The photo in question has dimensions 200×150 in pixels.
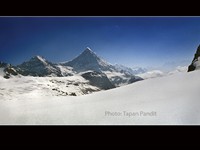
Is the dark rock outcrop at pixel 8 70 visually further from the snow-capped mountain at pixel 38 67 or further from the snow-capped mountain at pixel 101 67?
the snow-capped mountain at pixel 101 67

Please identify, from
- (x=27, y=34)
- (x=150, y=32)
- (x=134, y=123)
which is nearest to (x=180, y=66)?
(x=150, y=32)

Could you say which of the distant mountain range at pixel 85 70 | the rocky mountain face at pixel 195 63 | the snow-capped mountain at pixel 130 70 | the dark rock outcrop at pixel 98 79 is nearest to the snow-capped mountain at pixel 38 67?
the distant mountain range at pixel 85 70

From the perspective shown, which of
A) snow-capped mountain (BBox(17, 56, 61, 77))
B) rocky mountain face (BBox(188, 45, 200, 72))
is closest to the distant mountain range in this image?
snow-capped mountain (BBox(17, 56, 61, 77))

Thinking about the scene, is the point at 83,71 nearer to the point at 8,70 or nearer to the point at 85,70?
the point at 85,70

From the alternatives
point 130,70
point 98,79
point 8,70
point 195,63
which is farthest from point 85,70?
point 195,63

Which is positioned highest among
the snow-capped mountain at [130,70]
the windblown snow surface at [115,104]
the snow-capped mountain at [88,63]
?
the snow-capped mountain at [88,63]
